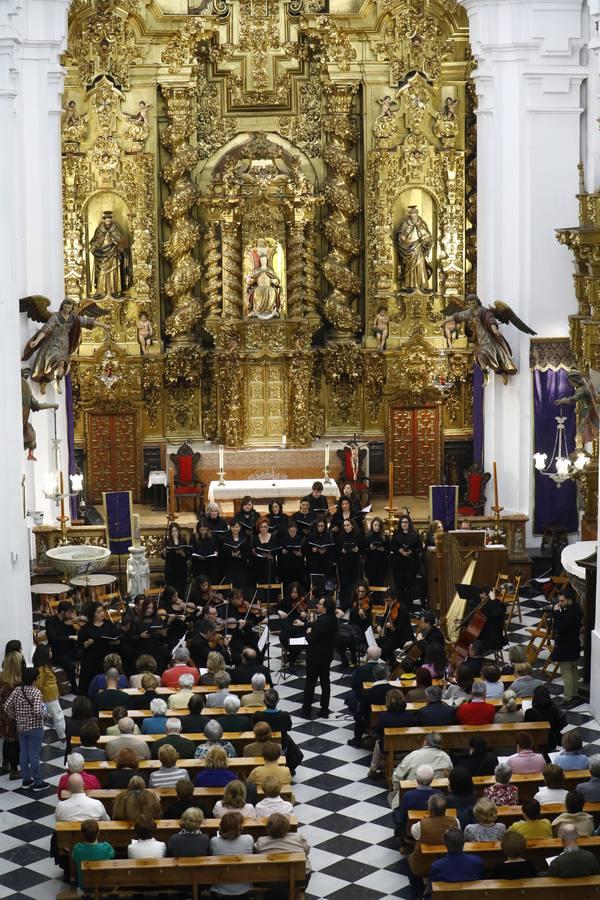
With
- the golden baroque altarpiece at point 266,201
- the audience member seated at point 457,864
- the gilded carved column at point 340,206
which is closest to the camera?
the audience member seated at point 457,864

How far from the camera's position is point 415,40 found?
29828 millimetres

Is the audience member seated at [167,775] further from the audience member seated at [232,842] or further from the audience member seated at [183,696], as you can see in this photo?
the audience member seated at [183,696]

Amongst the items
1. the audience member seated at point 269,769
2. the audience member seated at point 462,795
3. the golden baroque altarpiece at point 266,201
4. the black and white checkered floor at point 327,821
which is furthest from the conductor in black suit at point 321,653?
the golden baroque altarpiece at point 266,201

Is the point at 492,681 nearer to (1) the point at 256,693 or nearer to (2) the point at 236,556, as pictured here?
(1) the point at 256,693

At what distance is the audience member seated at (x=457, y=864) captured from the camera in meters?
13.0

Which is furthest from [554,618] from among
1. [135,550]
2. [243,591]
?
[135,550]

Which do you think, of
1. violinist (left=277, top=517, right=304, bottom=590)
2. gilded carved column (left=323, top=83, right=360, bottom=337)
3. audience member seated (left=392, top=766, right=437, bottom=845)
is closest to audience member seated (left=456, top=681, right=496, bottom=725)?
audience member seated (left=392, top=766, right=437, bottom=845)

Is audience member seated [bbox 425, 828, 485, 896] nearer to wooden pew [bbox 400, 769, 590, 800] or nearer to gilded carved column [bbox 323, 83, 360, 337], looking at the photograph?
wooden pew [bbox 400, 769, 590, 800]

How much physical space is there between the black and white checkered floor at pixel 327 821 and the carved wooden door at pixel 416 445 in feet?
35.2

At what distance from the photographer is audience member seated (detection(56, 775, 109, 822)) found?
47.4ft

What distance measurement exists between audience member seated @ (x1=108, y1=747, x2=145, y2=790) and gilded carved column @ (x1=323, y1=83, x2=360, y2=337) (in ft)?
53.2

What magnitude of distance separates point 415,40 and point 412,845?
18.4m

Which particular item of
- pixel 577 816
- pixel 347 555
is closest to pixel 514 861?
pixel 577 816

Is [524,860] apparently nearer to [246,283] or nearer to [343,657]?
[343,657]
